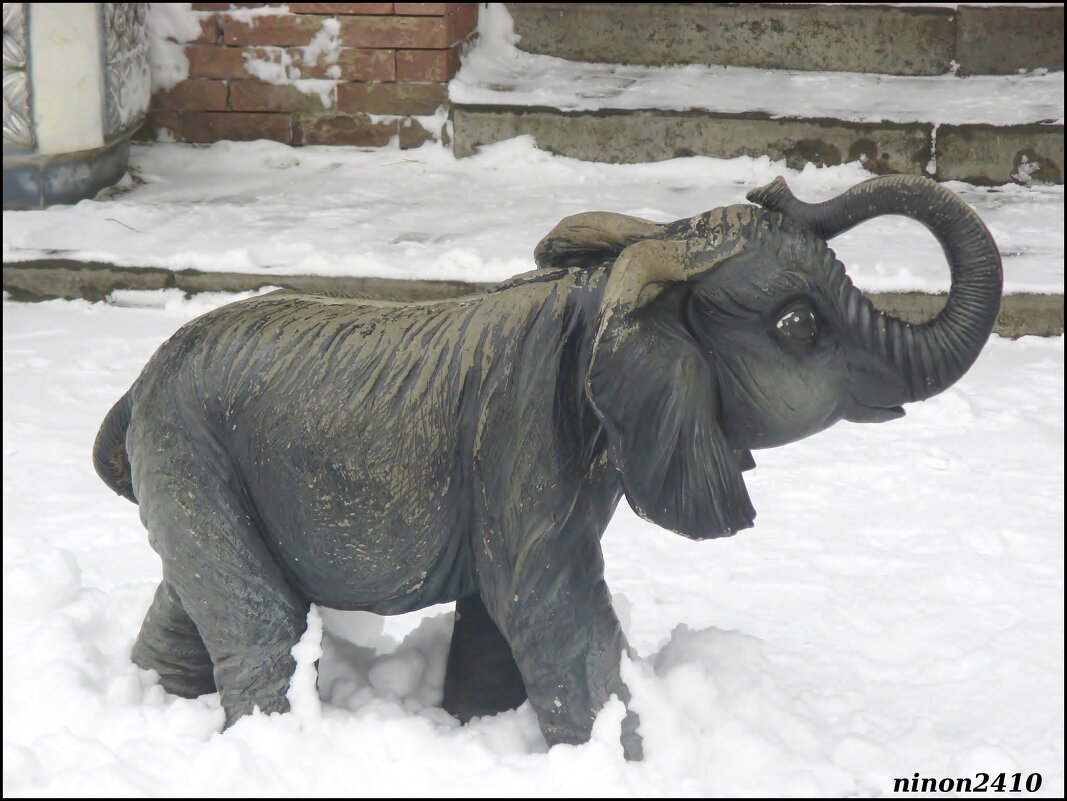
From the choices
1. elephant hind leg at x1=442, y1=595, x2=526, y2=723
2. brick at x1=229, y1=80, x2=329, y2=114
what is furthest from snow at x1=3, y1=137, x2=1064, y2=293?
elephant hind leg at x1=442, y1=595, x2=526, y2=723

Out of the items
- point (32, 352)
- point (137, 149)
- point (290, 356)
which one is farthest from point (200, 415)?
point (137, 149)

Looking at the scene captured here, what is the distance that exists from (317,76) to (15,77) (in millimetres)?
1170

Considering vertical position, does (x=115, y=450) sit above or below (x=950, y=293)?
below

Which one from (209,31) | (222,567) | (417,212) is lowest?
(417,212)

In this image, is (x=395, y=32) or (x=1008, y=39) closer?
(x=395, y=32)

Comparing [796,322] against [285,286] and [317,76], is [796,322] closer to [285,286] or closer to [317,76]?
[285,286]

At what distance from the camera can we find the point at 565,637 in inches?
71.3

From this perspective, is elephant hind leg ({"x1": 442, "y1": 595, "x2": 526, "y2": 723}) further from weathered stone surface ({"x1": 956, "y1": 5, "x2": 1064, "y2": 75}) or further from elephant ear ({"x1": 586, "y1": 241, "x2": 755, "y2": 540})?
weathered stone surface ({"x1": 956, "y1": 5, "x2": 1064, "y2": 75})

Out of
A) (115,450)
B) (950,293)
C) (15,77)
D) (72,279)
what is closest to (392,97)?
(15,77)

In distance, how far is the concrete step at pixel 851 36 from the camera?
18.7ft

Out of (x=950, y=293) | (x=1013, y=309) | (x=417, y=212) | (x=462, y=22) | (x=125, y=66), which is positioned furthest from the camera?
(x=462, y=22)

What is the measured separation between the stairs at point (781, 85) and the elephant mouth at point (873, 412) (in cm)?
348

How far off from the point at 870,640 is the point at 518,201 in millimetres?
2687

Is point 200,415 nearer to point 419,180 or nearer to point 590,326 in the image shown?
point 590,326
